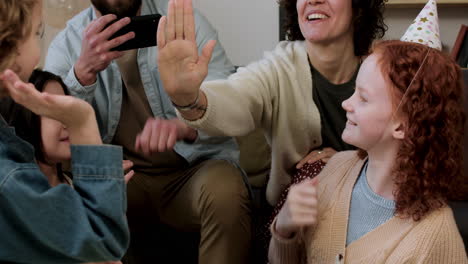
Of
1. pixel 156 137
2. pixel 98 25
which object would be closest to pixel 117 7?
pixel 98 25

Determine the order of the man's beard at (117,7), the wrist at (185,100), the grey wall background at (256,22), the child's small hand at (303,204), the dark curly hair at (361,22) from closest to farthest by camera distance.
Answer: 1. the child's small hand at (303,204)
2. the wrist at (185,100)
3. the dark curly hair at (361,22)
4. the man's beard at (117,7)
5. the grey wall background at (256,22)

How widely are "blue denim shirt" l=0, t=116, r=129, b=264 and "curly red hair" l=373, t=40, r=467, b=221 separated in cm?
55

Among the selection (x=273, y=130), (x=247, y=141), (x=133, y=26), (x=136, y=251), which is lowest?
(x=136, y=251)

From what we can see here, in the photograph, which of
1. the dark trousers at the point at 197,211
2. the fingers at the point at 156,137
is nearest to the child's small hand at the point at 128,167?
the fingers at the point at 156,137

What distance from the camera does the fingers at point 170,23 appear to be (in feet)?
4.18

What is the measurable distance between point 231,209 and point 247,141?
0.57 m

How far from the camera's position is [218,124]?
143 cm

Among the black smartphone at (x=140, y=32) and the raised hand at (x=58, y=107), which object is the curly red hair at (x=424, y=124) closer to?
the raised hand at (x=58, y=107)

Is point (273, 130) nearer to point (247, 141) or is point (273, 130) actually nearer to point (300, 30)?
point (300, 30)

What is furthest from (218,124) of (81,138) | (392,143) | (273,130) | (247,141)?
(247,141)

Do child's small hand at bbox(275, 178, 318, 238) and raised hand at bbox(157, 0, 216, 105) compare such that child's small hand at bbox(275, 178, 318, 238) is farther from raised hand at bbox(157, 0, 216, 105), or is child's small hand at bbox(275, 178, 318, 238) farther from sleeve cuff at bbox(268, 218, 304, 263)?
raised hand at bbox(157, 0, 216, 105)

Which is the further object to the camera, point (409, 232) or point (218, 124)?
point (218, 124)

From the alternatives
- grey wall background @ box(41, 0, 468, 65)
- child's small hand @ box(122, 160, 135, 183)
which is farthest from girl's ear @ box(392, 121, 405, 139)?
grey wall background @ box(41, 0, 468, 65)

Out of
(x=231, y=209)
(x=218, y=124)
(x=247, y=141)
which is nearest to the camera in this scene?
(x=218, y=124)
